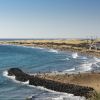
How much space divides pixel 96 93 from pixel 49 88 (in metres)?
10.1

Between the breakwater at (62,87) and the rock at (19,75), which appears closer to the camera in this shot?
the breakwater at (62,87)

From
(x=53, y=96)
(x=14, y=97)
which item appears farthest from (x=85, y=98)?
(x=14, y=97)

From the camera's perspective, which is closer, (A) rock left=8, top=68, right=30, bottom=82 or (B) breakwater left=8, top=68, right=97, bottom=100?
(B) breakwater left=8, top=68, right=97, bottom=100

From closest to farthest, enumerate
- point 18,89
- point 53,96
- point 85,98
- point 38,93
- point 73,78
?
1. point 85,98
2. point 53,96
3. point 38,93
4. point 18,89
5. point 73,78

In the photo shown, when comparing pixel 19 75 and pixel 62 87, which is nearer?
pixel 62 87

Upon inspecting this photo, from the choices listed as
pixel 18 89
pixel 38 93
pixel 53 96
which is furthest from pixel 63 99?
pixel 18 89

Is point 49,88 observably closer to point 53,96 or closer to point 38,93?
point 38,93

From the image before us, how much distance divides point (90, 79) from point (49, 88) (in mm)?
9448

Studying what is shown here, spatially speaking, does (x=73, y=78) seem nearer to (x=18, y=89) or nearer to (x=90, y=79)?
(x=90, y=79)

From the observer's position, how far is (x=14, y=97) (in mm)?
47406

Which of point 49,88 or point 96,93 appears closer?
point 96,93

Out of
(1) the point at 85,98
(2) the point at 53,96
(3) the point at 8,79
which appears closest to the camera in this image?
(1) the point at 85,98

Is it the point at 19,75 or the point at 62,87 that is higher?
the point at 62,87

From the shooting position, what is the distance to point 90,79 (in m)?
57.1
